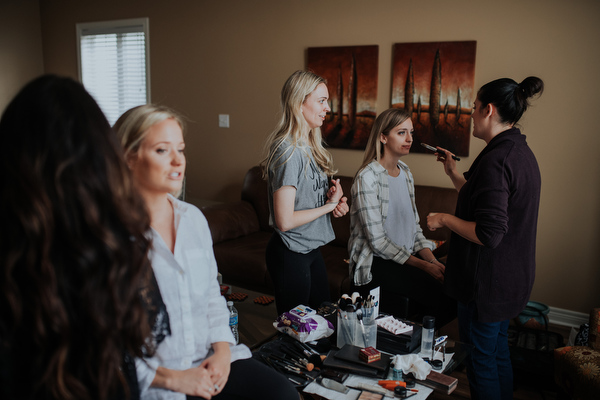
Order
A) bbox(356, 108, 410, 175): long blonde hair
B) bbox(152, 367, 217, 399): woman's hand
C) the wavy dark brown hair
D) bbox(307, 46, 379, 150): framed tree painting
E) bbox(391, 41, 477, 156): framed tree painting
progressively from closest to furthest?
the wavy dark brown hair
bbox(152, 367, 217, 399): woman's hand
bbox(356, 108, 410, 175): long blonde hair
bbox(391, 41, 477, 156): framed tree painting
bbox(307, 46, 379, 150): framed tree painting

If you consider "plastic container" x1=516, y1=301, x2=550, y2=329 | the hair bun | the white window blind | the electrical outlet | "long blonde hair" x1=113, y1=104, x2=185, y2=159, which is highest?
the white window blind

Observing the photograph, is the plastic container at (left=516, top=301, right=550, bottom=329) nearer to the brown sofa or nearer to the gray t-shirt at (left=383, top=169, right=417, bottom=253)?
the brown sofa

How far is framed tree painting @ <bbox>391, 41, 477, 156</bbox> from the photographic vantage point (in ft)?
10.5

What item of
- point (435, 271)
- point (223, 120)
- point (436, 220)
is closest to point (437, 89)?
point (435, 271)

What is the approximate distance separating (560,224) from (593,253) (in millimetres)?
254

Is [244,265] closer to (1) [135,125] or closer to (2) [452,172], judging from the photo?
(2) [452,172]

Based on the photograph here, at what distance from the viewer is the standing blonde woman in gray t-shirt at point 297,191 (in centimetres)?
182

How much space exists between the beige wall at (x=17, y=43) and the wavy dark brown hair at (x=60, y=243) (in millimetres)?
5213

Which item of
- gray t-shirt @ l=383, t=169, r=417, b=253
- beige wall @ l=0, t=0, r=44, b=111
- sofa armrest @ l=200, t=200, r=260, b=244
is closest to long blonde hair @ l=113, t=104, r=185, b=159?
gray t-shirt @ l=383, t=169, r=417, b=253

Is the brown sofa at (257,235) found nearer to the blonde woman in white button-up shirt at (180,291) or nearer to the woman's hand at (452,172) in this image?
the woman's hand at (452,172)

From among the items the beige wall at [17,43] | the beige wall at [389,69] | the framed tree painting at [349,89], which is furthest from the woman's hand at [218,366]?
the beige wall at [17,43]

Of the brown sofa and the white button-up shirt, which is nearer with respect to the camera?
the white button-up shirt

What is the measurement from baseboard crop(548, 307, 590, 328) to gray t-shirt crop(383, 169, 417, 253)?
132cm

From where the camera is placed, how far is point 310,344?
5.59 ft
